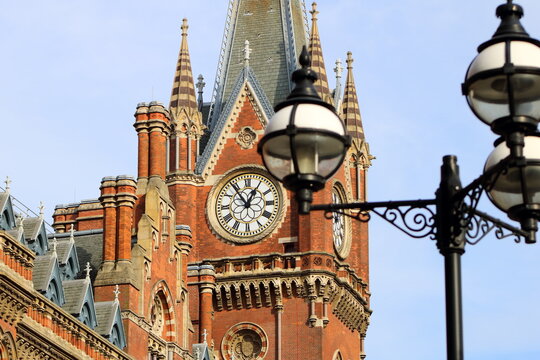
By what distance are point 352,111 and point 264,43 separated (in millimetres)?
5549

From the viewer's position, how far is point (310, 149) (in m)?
14.1

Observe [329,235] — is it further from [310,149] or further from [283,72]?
[310,149]

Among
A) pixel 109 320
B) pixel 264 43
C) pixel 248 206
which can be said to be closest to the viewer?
pixel 109 320

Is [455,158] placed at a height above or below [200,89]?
below

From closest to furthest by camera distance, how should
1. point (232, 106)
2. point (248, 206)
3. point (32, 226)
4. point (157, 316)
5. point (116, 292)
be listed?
point (32, 226), point (116, 292), point (157, 316), point (248, 206), point (232, 106)

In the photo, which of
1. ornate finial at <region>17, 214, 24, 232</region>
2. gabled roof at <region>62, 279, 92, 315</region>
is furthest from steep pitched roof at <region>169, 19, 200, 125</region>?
ornate finial at <region>17, 214, 24, 232</region>

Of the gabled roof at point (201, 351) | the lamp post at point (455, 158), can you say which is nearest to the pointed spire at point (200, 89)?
the gabled roof at point (201, 351)

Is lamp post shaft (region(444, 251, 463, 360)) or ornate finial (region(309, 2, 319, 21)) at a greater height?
ornate finial (region(309, 2, 319, 21))

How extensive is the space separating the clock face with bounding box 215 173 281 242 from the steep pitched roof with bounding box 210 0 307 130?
4266 millimetres

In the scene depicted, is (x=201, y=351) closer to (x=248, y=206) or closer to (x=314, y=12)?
(x=248, y=206)

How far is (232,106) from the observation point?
70188 millimetres

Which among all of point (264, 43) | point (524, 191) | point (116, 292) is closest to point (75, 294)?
point (116, 292)

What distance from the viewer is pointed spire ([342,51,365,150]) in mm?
73562

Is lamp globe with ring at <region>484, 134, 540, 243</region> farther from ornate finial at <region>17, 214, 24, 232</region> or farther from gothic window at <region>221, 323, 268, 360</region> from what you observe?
gothic window at <region>221, 323, 268, 360</region>
